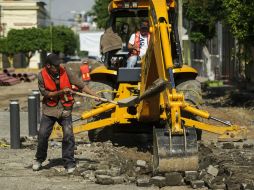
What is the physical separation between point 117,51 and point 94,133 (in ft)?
5.56

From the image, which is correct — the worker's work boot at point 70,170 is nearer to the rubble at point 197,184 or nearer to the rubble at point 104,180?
the rubble at point 104,180

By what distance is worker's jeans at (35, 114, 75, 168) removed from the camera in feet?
31.3

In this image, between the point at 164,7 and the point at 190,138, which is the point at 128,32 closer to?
the point at 164,7

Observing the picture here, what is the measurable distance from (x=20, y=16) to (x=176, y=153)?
8170 cm

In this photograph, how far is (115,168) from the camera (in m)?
9.30

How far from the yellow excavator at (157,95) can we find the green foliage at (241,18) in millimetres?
5686

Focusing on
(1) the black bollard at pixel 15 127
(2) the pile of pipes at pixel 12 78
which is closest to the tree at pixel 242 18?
(1) the black bollard at pixel 15 127

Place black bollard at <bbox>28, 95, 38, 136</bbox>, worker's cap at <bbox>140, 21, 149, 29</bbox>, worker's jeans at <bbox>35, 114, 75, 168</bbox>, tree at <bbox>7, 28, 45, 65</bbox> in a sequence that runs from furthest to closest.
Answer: tree at <bbox>7, 28, 45, 65</bbox> → black bollard at <bbox>28, 95, 38, 136</bbox> → worker's cap at <bbox>140, 21, 149, 29</bbox> → worker's jeans at <bbox>35, 114, 75, 168</bbox>

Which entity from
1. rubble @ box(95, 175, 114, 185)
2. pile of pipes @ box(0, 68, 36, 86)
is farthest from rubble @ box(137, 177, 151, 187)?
pile of pipes @ box(0, 68, 36, 86)

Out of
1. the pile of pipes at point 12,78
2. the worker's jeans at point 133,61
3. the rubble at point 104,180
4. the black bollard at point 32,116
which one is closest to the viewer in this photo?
the rubble at point 104,180

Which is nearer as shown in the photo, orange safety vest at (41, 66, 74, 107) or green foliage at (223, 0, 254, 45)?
orange safety vest at (41, 66, 74, 107)

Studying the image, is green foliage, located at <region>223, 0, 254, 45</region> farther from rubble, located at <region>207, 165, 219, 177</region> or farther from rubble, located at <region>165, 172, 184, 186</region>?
rubble, located at <region>165, 172, 184, 186</region>

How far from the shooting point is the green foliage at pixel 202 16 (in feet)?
75.3

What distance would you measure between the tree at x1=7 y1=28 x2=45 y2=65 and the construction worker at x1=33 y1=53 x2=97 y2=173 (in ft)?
198
